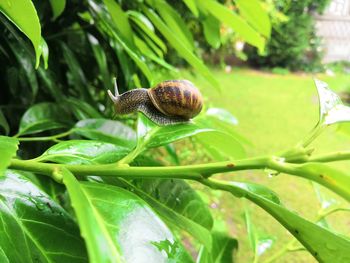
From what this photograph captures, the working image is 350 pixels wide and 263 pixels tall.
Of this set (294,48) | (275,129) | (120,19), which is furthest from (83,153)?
(294,48)

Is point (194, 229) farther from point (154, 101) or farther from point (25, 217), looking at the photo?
point (154, 101)

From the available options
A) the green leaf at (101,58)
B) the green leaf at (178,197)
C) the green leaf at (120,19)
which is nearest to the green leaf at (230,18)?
the green leaf at (120,19)

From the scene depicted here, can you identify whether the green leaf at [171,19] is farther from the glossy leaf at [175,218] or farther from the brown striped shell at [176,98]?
the glossy leaf at [175,218]

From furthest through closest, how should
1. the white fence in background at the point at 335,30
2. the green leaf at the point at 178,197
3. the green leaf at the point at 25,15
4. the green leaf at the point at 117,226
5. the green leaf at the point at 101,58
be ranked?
1. the white fence in background at the point at 335,30
2. the green leaf at the point at 101,58
3. the green leaf at the point at 178,197
4. the green leaf at the point at 25,15
5. the green leaf at the point at 117,226

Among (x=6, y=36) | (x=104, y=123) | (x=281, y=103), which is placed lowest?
(x=281, y=103)

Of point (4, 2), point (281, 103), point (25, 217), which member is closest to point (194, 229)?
point (25, 217)

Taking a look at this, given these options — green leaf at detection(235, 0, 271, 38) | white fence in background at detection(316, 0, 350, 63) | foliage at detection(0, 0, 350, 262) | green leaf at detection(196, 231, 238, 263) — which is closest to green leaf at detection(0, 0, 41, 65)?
foliage at detection(0, 0, 350, 262)

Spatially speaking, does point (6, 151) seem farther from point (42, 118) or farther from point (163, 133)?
point (42, 118)
